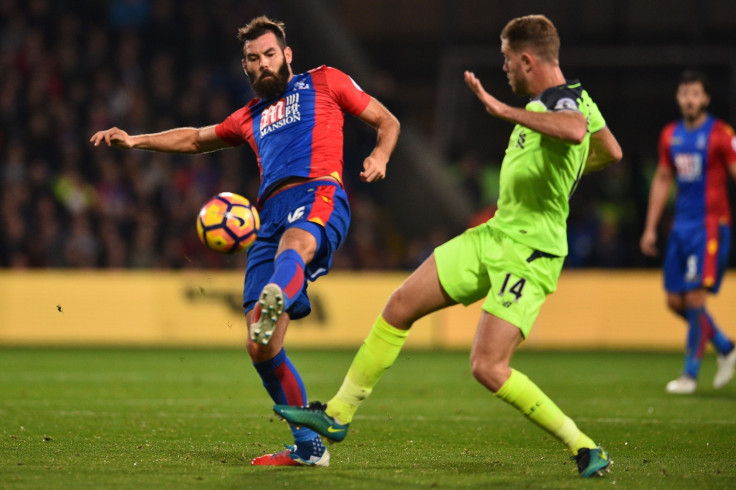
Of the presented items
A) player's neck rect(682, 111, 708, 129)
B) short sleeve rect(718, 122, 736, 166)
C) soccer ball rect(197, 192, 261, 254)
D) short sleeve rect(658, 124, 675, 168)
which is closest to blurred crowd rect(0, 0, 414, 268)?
short sleeve rect(658, 124, 675, 168)

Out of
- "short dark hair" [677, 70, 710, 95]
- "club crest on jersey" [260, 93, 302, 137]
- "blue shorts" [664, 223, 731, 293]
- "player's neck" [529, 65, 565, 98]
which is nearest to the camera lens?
"player's neck" [529, 65, 565, 98]

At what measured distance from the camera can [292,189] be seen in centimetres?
562

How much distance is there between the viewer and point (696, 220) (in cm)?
966

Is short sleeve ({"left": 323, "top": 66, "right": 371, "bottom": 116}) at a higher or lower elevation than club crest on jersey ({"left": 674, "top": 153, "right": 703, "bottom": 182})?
higher

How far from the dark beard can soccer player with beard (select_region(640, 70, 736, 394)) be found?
4.75m

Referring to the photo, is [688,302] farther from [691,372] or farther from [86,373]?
[86,373]

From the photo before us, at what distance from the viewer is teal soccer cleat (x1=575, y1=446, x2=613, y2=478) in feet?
16.6

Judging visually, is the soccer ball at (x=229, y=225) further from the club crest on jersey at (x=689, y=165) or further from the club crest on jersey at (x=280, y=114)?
the club crest on jersey at (x=689, y=165)

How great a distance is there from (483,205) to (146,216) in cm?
533

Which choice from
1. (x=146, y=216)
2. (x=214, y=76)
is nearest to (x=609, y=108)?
(x=214, y=76)

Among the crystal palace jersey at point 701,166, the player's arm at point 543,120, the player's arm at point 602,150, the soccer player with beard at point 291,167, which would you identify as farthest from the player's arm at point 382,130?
the crystal palace jersey at point 701,166

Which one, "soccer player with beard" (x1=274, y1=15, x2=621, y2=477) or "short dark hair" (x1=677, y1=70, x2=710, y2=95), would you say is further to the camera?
"short dark hair" (x1=677, y1=70, x2=710, y2=95)

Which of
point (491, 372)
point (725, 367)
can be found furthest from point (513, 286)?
point (725, 367)

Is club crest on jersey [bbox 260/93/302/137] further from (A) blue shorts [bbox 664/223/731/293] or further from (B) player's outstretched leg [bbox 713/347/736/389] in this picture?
(B) player's outstretched leg [bbox 713/347/736/389]
